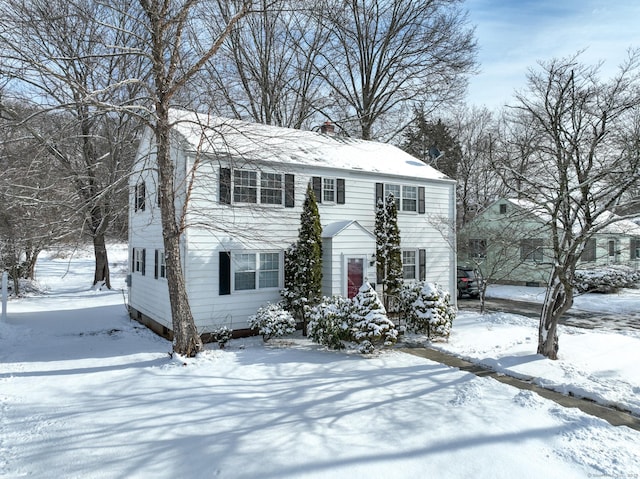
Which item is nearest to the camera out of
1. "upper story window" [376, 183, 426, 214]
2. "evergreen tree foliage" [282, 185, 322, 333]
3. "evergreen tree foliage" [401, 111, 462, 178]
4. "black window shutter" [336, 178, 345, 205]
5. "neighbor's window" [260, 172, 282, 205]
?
"evergreen tree foliage" [282, 185, 322, 333]

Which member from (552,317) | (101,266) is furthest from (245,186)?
(101,266)

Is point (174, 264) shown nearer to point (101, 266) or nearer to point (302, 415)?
point (302, 415)

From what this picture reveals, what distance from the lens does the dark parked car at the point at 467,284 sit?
1953 cm

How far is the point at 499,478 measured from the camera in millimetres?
4137

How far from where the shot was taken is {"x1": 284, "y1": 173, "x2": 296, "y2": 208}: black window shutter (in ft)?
38.5

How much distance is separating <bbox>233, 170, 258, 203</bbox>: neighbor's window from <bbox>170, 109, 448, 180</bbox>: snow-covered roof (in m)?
Result: 0.63

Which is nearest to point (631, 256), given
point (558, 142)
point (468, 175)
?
point (468, 175)

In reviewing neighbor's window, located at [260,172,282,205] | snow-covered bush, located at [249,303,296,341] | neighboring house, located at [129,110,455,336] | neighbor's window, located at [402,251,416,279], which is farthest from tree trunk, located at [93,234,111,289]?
neighbor's window, located at [402,251,416,279]

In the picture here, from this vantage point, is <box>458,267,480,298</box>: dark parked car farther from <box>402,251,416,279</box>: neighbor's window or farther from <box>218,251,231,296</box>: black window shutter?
<box>218,251,231,296</box>: black window shutter

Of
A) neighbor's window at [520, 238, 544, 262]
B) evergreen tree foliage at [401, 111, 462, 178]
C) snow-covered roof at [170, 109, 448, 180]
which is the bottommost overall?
neighbor's window at [520, 238, 544, 262]

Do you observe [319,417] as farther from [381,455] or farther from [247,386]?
[247,386]

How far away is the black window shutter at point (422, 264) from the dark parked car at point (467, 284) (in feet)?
18.4

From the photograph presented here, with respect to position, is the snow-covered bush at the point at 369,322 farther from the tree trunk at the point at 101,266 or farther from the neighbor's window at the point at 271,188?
the tree trunk at the point at 101,266

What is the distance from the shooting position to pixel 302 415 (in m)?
5.64
